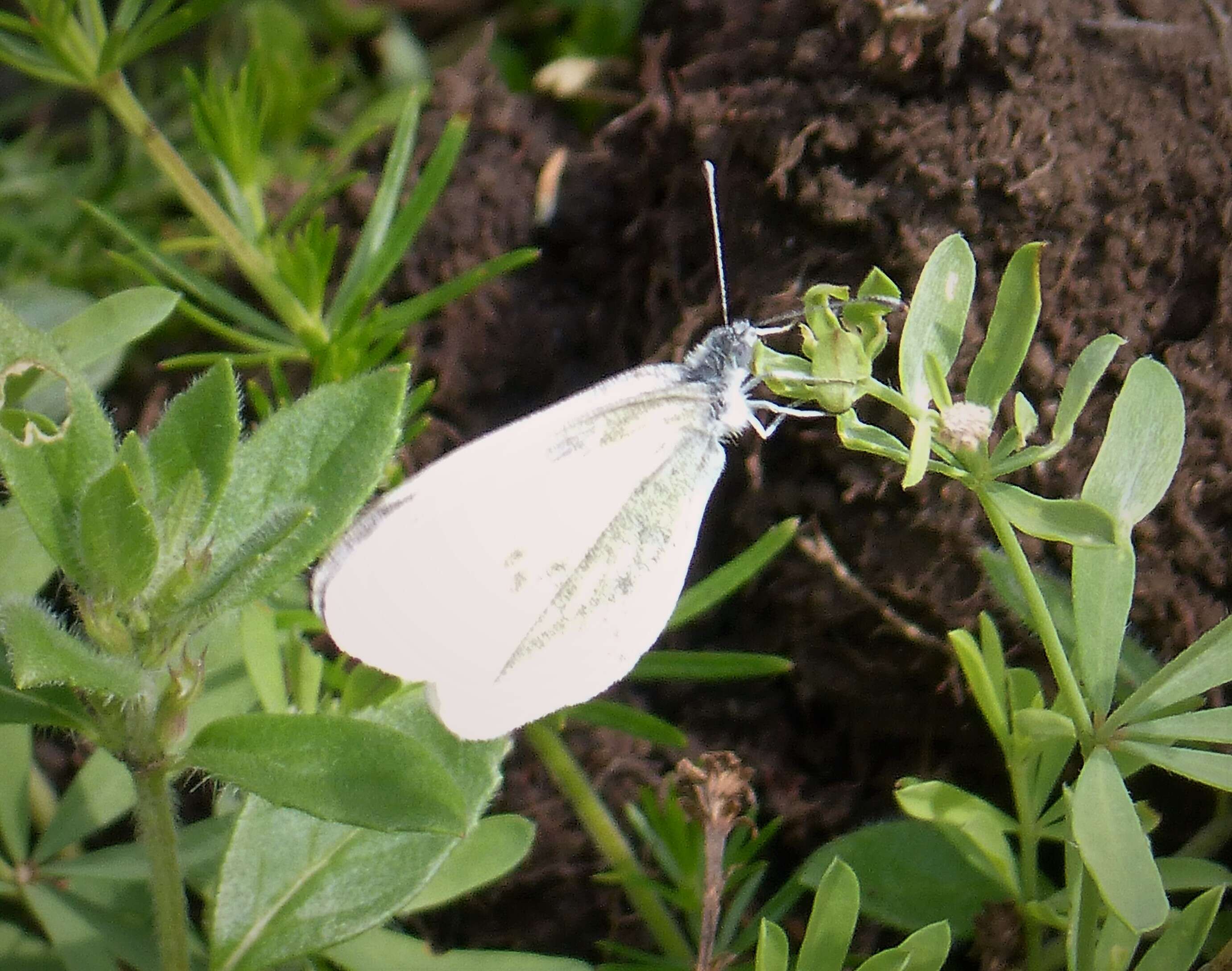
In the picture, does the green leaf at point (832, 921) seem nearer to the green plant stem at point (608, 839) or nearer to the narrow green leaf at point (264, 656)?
the green plant stem at point (608, 839)

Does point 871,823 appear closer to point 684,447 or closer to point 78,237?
point 684,447

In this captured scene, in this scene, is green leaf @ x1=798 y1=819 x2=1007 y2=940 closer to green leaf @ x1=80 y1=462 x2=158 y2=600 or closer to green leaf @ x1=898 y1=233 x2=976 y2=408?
green leaf @ x1=898 y1=233 x2=976 y2=408

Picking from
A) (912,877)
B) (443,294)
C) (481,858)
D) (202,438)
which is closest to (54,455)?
(202,438)

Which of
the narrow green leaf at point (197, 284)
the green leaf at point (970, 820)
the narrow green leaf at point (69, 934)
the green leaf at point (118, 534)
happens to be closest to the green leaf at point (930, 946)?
the green leaf at point (970, 820)

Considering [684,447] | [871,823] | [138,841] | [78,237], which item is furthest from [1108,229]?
[78,237]

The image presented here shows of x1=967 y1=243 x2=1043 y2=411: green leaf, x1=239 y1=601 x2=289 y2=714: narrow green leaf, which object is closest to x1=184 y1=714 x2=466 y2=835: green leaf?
x1=239 y1=601 x2=289 y2=714: narrow green leaf
